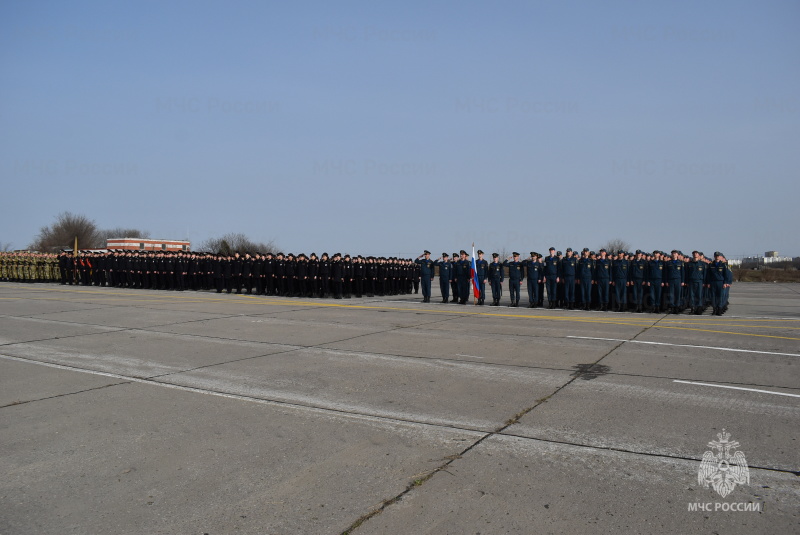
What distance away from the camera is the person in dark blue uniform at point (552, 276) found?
19806 mm

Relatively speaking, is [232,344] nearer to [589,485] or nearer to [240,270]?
Result: [589,485]

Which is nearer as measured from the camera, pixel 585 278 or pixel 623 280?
pixel 623 280

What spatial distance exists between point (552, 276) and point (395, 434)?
14890 millimetres

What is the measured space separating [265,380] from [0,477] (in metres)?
3.65

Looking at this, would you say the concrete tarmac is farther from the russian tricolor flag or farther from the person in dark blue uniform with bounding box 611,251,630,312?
the russian tricolor flag

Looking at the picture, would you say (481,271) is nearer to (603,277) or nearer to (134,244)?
(603,277)

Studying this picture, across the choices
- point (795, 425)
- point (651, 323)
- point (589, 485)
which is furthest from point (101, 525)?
point (651, 323)

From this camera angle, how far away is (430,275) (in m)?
23.2

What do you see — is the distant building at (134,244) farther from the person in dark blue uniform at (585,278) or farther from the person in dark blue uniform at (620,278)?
the person in dark blue uniform at (620,278)

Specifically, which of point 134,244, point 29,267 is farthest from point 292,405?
point 134,244

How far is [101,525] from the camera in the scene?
13.2ft

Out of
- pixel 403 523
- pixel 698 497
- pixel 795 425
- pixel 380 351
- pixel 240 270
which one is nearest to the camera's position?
pixel 403 523

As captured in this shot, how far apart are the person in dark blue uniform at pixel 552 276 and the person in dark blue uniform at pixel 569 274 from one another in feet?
0.86

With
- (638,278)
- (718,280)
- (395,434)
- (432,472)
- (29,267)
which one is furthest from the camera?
(29,267)
